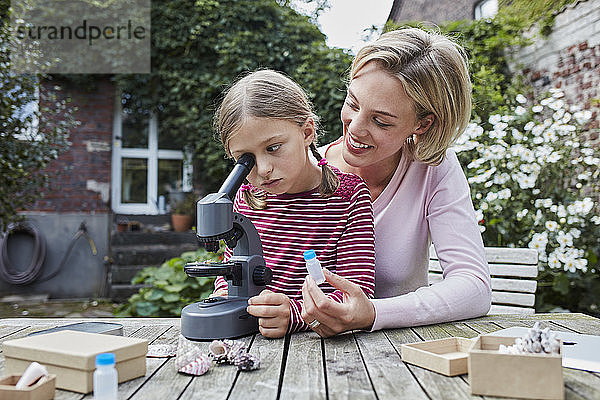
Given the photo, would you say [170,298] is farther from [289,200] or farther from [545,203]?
[545,203]

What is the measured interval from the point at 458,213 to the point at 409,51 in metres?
0.52

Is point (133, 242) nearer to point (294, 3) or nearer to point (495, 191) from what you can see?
point (294, 3)

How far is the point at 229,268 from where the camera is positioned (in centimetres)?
141

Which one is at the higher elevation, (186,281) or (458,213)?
(458,213)

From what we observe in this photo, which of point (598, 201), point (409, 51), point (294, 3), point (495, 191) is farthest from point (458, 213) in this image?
point (294, 3)

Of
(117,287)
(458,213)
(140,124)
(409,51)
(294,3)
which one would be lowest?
(117,287)

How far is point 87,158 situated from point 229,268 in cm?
658

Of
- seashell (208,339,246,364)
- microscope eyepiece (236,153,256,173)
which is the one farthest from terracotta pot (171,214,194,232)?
seashell (208,339,246,364)

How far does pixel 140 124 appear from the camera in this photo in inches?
308

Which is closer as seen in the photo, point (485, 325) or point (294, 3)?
point (485, 325)

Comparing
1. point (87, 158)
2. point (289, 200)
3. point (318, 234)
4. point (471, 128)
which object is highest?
point (87, 158)

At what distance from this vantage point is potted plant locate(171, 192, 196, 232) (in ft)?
23.8

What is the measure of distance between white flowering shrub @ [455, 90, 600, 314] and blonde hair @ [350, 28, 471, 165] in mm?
1915

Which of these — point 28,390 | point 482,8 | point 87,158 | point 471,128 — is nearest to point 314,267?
point 28,390
